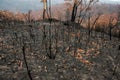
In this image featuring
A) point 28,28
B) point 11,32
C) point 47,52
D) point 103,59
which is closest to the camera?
point 47,52

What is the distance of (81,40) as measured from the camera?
15414mm

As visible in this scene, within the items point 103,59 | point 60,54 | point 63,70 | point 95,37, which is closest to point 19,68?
point 63,70

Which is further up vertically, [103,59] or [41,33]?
[41,33]

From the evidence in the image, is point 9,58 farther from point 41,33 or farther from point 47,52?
point 41,33

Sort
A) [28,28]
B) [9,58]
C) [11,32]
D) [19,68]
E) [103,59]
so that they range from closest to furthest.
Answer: [19,68] → [9,58] → [103,59] → [11,32] → [28,28]

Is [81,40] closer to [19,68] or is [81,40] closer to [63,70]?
[63,70]

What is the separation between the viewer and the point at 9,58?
35.9 ft

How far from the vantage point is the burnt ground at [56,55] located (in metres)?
10.3

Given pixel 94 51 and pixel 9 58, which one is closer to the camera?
pixel 9 58

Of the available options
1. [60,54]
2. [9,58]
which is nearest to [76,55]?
[60,54]

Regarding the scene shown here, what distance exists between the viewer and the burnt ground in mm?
10328

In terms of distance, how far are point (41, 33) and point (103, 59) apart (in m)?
4.05

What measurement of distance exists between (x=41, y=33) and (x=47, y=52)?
3.38 m

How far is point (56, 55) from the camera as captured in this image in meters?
12.2
